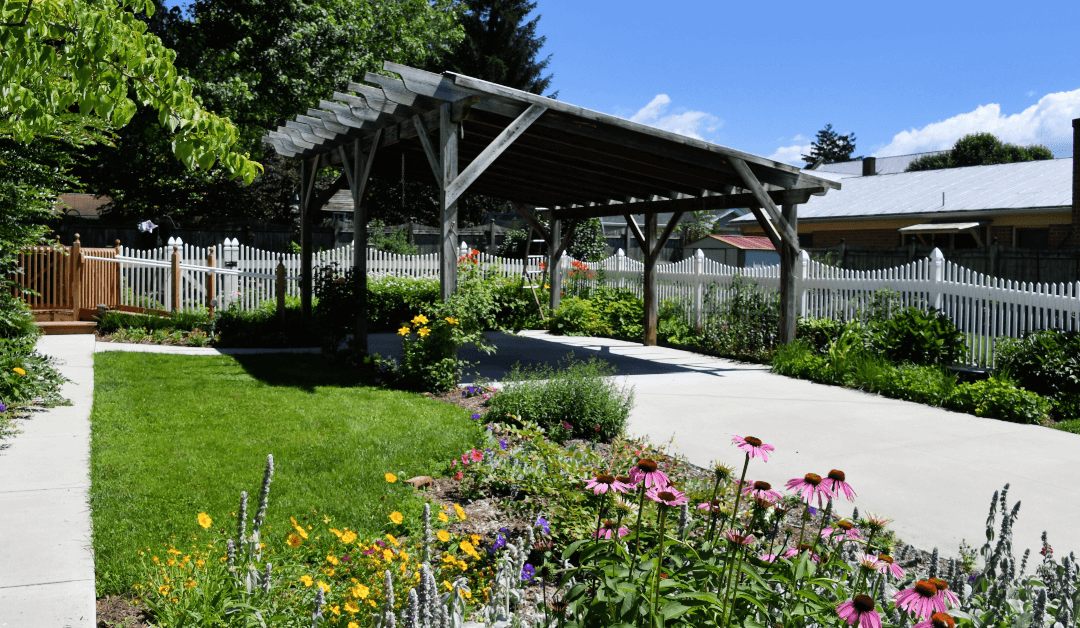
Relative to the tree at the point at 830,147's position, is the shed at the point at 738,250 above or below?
below

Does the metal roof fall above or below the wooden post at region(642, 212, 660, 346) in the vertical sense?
above

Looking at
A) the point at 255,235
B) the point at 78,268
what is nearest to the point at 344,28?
the point at 255,235

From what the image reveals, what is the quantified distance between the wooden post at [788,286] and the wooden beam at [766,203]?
3.9 inches

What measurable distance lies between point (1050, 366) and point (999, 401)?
0.82 metres

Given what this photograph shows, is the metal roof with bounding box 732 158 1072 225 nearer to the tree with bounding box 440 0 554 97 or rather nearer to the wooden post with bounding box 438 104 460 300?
the tree with bounding box 440 0 554 97

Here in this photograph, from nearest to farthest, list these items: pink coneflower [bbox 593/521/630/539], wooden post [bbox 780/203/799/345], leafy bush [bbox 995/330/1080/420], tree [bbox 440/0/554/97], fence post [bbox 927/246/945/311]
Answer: pink coneflower [bbox 593/521/630/539] < leafy bush [bbox 995/330/1080/420] < fence post [bbox 927/246/945/311] < wooden post [bbox 780/203/799/345] < tree [bbox 440/0/554/97]

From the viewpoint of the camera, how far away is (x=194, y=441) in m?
6.17

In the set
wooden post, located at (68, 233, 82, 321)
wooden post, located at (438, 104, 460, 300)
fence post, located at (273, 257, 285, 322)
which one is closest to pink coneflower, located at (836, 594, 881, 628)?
wooden post, located at (438, 104, 460, 300)

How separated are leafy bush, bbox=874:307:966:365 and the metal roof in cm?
1355

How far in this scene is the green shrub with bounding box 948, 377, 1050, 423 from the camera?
7.86m

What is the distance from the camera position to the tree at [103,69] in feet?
12.0

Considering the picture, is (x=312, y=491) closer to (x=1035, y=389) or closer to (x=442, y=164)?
(x=442, y=164)

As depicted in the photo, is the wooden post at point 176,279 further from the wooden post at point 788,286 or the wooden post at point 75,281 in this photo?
the wooden post at point 788,286

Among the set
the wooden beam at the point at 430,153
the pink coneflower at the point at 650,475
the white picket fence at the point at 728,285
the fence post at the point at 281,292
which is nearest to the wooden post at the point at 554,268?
the white picket fence at the point at 728,285
